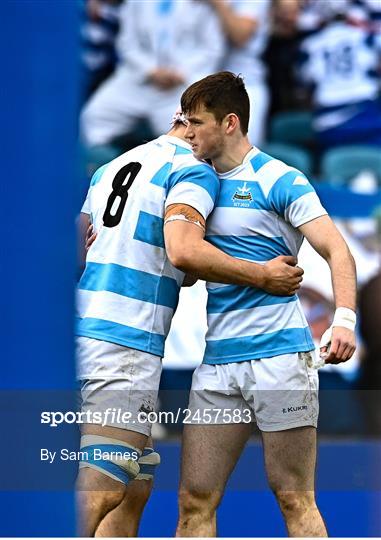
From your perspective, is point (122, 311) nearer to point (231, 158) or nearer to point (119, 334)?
point (119, 334)

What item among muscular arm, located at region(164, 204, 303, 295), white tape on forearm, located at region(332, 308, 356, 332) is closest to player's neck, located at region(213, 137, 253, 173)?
muscular arm, located at region(164, 204, 303, 295)

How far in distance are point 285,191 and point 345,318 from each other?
455mm

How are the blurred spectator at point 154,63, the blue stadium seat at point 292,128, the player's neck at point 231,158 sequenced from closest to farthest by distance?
the player's neck at point 231,158 → the blurred spectator at point 154,63 → the blue stadium seat at point 292,128

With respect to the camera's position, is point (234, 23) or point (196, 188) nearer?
point (196, 188)

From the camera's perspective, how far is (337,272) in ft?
11.7

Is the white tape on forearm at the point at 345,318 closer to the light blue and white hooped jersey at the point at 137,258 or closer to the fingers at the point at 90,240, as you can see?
the light blue and white hooped jersey at the point at 137,258

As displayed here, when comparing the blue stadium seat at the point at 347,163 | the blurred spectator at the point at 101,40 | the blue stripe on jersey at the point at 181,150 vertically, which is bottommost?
the blue stripe on jersey at the point at 181,150

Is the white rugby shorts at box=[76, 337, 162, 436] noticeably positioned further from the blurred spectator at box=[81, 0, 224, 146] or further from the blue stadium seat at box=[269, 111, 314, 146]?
the blue stadium seat at box=[269, 111, 314, 146]

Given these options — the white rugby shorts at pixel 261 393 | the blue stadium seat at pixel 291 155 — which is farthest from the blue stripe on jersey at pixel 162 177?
the blue stadium seat at pixel 291 155

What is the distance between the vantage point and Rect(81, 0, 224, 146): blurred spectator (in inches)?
203

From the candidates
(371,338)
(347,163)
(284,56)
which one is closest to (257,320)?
(371,338)

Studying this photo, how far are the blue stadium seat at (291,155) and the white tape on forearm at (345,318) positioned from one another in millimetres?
1857

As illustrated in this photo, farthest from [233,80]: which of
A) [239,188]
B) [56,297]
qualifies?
[56,297]

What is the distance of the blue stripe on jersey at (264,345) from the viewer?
12.2 ft
